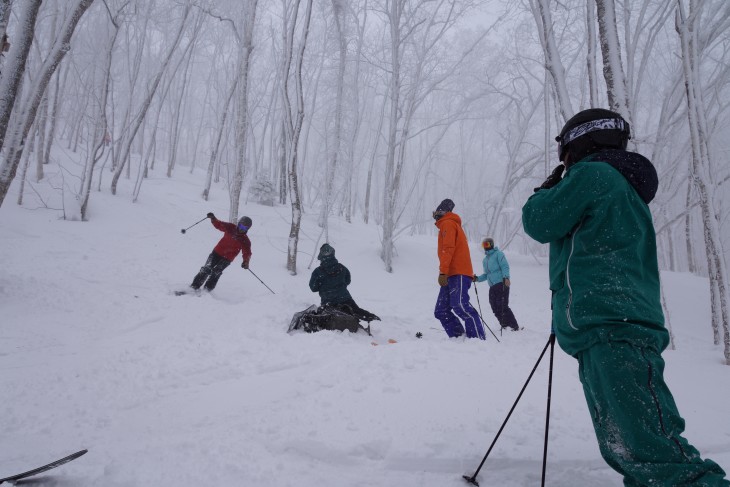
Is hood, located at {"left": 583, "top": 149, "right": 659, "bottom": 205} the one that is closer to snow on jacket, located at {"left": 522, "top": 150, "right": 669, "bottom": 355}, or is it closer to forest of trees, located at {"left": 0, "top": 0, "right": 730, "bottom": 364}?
snow on jacket, located at {"left": 522, "top": 150, "right": 669, "bottom": 355}

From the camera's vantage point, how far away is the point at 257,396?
3098 mm

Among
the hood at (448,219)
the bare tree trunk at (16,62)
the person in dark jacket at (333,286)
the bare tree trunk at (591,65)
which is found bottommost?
the person in dark jacket at (333,286)

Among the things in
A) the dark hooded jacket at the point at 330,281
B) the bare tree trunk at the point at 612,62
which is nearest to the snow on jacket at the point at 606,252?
the bare tree trunk at the point at 612,62

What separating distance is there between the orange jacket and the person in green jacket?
335cm

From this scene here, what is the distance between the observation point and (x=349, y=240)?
13.9 m

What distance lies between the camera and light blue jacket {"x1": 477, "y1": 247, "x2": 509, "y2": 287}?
7.37m

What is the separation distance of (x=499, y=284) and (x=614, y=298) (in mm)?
6015

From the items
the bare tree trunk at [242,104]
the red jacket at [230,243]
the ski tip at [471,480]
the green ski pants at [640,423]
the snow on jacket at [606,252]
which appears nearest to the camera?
the green ski pants at [640,423]

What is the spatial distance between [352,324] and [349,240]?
27.8 ft

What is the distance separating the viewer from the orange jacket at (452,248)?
530 centimetres

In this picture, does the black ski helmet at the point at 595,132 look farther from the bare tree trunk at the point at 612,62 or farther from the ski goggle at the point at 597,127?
the bare tree trunk at the point at 612,62

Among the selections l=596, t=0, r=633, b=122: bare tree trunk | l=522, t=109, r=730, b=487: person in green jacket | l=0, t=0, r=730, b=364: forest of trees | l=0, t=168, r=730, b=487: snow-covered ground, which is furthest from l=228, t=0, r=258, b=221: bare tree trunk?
l=522, t=109, r=730, b=487: person in green jacket

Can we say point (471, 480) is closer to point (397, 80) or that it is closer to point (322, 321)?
point (322, 321)

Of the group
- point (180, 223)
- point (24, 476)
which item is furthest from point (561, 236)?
point (180, 223)
